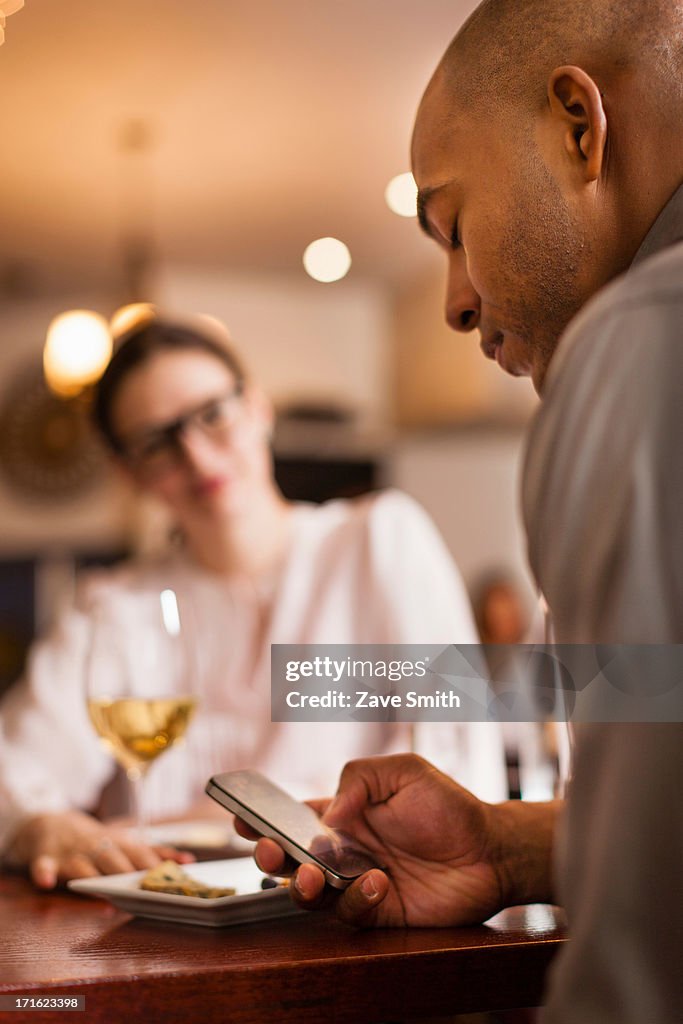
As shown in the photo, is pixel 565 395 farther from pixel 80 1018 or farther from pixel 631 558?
pixel 80 1018

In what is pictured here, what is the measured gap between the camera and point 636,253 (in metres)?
0.59

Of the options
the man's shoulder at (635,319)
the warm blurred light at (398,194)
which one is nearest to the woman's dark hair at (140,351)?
the man's shoulder at (635,319)

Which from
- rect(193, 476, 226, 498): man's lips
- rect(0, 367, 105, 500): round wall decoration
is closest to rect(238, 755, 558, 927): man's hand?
rect(193, 476, 226, 498): man's lips

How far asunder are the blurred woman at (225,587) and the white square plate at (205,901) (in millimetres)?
449

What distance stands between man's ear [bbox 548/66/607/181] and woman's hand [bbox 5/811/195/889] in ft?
1.85

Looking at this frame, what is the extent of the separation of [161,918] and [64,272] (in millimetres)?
3659

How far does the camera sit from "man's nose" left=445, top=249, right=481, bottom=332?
702mm

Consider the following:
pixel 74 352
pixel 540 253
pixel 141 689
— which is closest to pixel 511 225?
pixel 540 253

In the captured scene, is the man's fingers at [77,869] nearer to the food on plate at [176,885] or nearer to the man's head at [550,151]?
the food on plate at [176,885]

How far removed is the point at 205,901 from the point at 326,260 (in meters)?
3.57

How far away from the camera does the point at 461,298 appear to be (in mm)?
716

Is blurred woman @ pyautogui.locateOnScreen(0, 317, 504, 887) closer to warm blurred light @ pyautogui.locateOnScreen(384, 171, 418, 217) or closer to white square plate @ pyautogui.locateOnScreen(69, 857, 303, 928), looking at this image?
white square plate @ pyautogui.locateOnScreen(69, 857, 303, 928)

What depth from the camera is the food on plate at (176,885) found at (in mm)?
650

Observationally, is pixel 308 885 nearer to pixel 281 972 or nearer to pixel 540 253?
pixel 281 972
